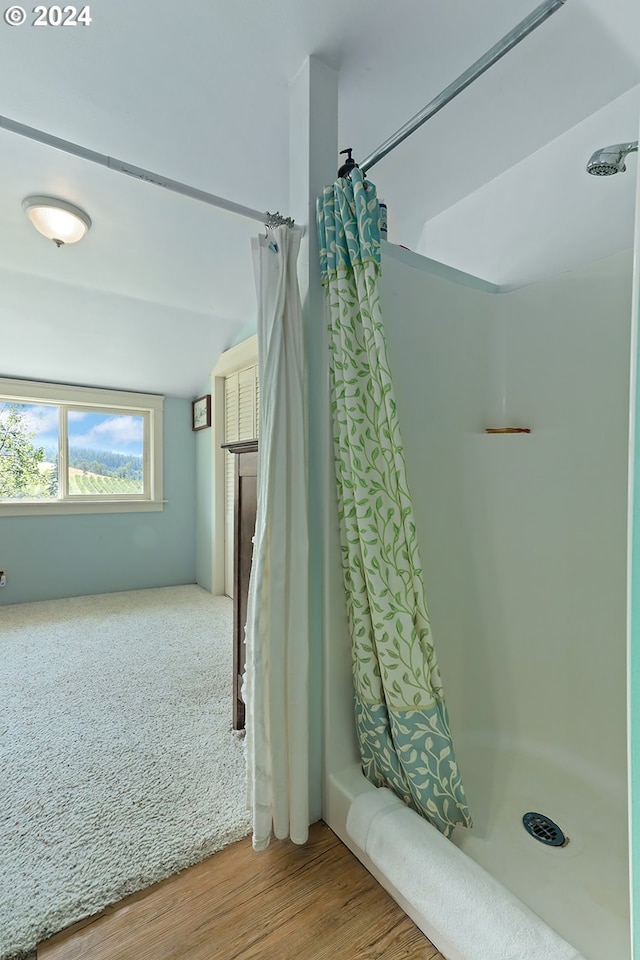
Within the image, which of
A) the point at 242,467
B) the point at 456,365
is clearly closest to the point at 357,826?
the point at 242,467

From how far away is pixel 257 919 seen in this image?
0.99 meters

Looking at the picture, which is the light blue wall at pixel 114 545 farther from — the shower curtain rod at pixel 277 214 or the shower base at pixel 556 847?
the shower base at pixel 556 847

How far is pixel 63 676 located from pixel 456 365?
2373 millimetres

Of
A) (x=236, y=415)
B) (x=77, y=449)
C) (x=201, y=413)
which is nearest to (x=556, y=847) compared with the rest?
(x=236, y=415)

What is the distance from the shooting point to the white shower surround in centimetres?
128

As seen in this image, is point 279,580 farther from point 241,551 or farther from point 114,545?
point 114,545

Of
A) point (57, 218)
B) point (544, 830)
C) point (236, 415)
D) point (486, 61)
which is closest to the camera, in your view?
point (486, 61)

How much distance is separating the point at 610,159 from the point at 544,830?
184 centimetres

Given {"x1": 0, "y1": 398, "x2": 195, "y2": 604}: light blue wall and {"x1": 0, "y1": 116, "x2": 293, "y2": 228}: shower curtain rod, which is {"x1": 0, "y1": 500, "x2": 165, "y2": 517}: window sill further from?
{"x1": 0, "y1": 116, "x2": 293, "y2": 228}: shower curtain rod

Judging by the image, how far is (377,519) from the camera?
3.86 feet

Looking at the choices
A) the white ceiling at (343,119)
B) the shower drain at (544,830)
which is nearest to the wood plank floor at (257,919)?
the shower drain at (544,830)

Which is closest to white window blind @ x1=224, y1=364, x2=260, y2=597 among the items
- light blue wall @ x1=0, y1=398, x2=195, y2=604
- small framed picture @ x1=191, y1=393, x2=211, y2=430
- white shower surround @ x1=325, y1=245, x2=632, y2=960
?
small framed picture @ x1=191, y1=393, x2=211, y2=430

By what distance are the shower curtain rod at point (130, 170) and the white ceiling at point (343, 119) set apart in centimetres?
12

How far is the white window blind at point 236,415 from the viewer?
3.08 meters
